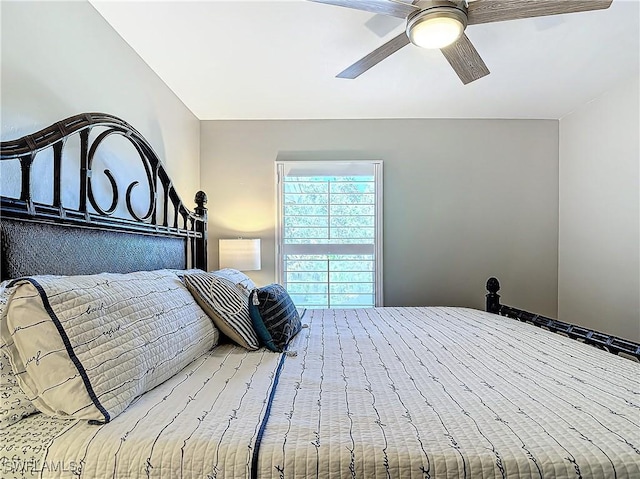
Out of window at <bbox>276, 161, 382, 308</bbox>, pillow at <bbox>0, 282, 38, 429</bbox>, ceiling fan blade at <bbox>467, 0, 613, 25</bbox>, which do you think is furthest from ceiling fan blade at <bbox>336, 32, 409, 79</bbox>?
pillow at <bbox>0, 282, 38, 429</bbox>

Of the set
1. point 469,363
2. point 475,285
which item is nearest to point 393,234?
point 475,285

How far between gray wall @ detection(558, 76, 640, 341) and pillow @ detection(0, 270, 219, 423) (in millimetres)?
3190

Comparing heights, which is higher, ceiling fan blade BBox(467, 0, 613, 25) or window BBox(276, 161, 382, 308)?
ceiling fan blade BBox(467, 0, 613, 25)

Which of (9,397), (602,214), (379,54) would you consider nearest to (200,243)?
(379,54)

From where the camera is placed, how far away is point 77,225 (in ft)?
5.26

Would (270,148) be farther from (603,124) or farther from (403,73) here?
(603,124)

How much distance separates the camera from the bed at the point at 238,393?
3.03 ft

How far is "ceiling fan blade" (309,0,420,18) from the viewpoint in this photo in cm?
164

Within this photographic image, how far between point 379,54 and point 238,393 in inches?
67.5

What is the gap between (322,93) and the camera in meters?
3.18

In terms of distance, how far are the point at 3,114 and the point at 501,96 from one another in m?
3.16

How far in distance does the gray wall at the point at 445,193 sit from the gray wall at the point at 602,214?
0.17 metres

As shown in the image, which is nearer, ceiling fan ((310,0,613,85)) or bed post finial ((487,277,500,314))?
ceiling fan ((310,0,613,85))

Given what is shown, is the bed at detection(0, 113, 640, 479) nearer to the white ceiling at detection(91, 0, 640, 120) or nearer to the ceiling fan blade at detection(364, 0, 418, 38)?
the white ceiling at detection(91, 0, 640, 120)
